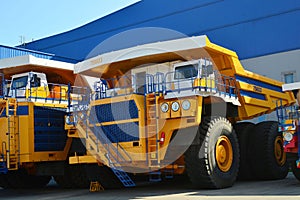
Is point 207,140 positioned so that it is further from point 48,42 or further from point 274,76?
point 48,42

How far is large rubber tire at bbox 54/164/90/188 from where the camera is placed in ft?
42.3

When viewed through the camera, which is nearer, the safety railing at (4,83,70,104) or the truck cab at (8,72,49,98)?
the safety railing at (4,83,70,104)

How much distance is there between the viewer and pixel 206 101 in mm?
10805

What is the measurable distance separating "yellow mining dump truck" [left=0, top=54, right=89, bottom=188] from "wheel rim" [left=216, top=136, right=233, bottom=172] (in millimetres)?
3645

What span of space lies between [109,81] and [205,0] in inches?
457

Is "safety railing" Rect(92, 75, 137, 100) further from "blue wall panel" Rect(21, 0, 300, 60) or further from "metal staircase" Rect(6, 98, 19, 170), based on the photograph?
"blue wall panel" Rect(21, 0, 300, 60)

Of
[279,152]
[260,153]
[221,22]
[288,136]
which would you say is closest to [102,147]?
[288,136]

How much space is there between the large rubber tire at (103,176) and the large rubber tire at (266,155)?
150 inches

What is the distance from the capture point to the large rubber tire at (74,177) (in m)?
12.9

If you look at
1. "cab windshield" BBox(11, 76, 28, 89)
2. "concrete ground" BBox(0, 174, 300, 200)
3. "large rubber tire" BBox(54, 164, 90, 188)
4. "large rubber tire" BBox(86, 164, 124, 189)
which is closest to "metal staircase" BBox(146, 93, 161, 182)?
"concrete ground" BBox(0, 174, 300, 200)

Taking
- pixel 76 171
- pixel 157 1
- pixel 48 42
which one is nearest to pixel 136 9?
pixel 157 1

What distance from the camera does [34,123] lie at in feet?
39.1

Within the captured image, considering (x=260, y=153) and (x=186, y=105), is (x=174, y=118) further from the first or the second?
(x=260, y=153)

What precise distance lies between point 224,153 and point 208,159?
87 cm
